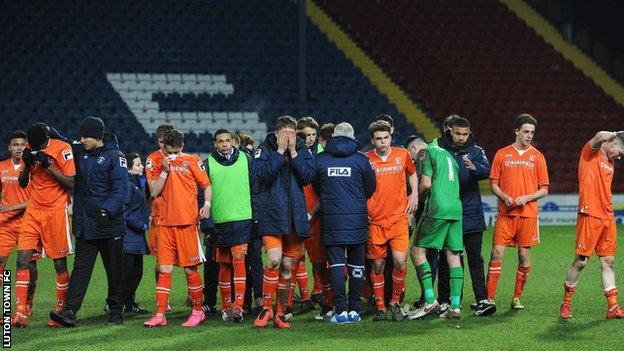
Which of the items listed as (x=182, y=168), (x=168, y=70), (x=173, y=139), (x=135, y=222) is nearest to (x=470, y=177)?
(x=182, y=168)

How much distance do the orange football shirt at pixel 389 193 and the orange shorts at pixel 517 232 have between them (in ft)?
4.46

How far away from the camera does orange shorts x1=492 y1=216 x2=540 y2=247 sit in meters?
11.9

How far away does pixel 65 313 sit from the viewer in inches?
422

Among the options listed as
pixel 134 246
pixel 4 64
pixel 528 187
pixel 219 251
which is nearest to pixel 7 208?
pixel 134 246

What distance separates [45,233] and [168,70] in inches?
797

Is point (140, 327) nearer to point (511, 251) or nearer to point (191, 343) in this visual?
point (191, 343)

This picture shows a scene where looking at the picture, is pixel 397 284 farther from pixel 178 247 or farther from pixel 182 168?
pixel 182 168

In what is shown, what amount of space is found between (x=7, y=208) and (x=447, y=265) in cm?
489

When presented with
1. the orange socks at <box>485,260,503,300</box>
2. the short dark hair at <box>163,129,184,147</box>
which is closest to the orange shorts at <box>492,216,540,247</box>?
the orange socks at <box>485,260,503,300</box>

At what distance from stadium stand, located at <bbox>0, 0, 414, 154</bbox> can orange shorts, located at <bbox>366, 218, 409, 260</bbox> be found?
17.0 metres

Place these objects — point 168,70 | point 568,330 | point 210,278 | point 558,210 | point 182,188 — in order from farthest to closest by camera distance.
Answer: point 168,70 < point 558,210 < point 210,278 < point 182,188 < point 568,330

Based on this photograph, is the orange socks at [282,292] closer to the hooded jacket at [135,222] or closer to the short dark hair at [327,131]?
the hooded jacket at [135,222]

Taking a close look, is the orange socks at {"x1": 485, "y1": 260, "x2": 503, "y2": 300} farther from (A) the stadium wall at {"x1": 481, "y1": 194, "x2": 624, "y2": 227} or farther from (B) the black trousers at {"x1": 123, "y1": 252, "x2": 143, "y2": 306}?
(A) the stadium wall at {"x1": 481, "y1": 194, "x2": 624, "y2": 227}

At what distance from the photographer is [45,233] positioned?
1093cm
